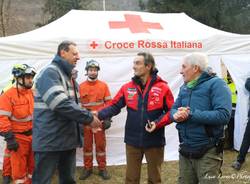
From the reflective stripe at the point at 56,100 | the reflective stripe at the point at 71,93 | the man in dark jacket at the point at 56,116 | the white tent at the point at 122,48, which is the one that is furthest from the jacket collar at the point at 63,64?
the white tent at the point at 122,48

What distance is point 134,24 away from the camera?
22.4 feet

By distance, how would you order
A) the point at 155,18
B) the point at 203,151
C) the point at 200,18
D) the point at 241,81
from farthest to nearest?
1. the point at 200,18
2. the point at 155,18
3. the point at 241,81
4. the point at 203,151

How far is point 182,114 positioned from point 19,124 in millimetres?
2484

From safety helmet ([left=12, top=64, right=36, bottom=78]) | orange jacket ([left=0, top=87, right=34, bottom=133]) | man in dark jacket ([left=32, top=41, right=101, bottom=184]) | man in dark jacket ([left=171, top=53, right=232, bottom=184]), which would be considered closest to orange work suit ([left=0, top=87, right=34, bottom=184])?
orange jacket ([left=0, top=87, right=34, bottom=133])

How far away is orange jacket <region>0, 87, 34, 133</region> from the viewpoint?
466 cm

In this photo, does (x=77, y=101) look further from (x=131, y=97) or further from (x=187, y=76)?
(x=187, y=76)

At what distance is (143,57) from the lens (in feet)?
12.8

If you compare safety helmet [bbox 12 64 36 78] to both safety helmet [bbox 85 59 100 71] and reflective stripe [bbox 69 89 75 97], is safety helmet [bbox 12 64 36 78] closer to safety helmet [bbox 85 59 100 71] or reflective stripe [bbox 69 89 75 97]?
reflective stripe [bbox 69 89 75 97]

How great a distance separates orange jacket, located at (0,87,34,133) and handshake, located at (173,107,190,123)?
2314 mm

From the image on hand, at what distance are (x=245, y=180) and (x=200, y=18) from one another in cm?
1150

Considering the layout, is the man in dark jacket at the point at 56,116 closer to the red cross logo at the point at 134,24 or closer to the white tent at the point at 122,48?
the white tent at the point at 122,48

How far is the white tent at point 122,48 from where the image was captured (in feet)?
19.5

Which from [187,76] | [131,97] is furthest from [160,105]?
[187,76]

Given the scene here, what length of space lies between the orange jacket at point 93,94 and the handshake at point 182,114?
9.20 ft
